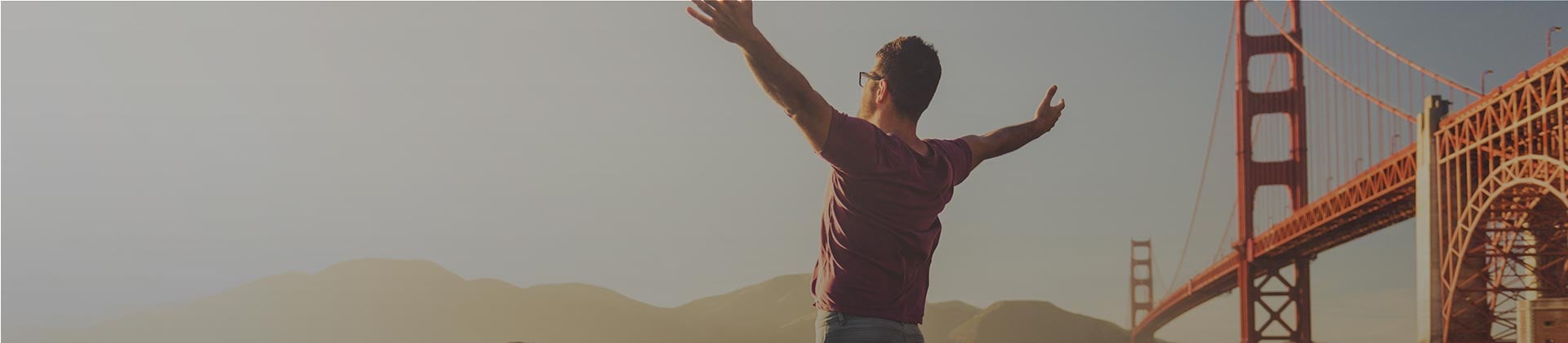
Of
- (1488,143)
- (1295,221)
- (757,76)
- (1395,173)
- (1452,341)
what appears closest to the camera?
(757,76)

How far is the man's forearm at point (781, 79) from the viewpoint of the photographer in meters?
3.04

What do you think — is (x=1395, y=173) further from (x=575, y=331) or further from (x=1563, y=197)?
(x=575, y=331)

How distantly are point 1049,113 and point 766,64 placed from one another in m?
1.78

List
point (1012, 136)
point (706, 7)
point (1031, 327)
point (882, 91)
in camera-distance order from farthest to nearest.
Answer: point (1031, 327) < point (1012, 136) < point (882, 91) < point (706, 7)

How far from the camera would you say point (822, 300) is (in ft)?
11.2

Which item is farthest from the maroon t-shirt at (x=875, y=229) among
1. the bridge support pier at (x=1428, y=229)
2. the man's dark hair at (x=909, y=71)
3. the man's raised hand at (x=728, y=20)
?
the bridge support pier at (x=1428, y=229)

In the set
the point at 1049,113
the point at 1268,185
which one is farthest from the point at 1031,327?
the point at 1049,113

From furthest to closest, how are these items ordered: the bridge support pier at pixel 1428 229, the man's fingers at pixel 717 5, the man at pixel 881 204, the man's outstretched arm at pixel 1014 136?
the bridge support pier at pixel 1428 229 < the man's outstretched arm at pixel 1014 136 < the man at pixel 881 204 < the man's fingers at pixel 717 5

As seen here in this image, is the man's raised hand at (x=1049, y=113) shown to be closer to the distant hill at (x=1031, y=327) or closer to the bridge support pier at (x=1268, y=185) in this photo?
the bridge support pier at (x=1268, y=185)

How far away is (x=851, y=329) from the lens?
338 cm

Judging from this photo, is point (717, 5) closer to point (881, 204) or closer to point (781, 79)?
point (781, 79)

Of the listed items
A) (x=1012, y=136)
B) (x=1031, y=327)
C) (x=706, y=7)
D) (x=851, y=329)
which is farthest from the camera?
(x=1031, y=327)

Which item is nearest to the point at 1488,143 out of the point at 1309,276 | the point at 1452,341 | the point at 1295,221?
the point at 1452,341

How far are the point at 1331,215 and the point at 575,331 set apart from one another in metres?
97.8
